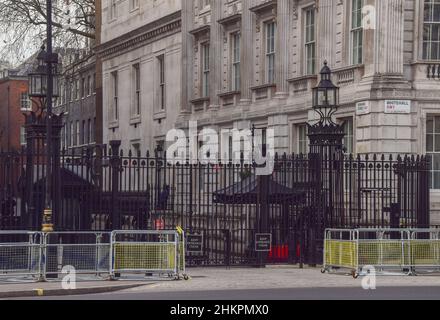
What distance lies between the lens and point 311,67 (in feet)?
130

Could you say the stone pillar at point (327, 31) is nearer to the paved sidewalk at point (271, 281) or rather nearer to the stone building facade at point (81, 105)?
the paved sidewalk at point (271, 281)

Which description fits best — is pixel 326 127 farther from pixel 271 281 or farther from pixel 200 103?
pixel 200 103

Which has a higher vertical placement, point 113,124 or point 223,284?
point 113,124

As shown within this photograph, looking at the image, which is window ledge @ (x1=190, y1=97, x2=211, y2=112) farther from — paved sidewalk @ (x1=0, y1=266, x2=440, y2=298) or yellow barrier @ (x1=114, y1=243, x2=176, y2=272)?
yellow barrier @ (x1=114, y1=243, x2=176, y2=272)

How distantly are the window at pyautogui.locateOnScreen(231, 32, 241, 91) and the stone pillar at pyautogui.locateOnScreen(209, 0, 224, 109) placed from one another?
3.00ft

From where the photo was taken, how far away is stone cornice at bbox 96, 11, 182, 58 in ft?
178

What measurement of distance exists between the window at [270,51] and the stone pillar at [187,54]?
826 centimetres

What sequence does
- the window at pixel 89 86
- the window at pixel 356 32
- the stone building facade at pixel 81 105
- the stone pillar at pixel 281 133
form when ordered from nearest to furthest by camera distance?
the window at pixel 356 32 < the stone pillar at pixel 281 133 < the stone building facade at pixel 81 105 < the window at pixel 89 86

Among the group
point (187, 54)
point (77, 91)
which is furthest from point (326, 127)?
point (77, 91)

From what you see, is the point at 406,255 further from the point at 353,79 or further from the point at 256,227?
the point at 353,79

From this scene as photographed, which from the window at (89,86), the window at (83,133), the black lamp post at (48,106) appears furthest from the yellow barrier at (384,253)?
the window at (83,133)

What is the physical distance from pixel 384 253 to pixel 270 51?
19243mm

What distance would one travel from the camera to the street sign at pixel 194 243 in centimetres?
2661

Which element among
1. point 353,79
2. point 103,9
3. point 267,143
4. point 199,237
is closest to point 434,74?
point 353,79
